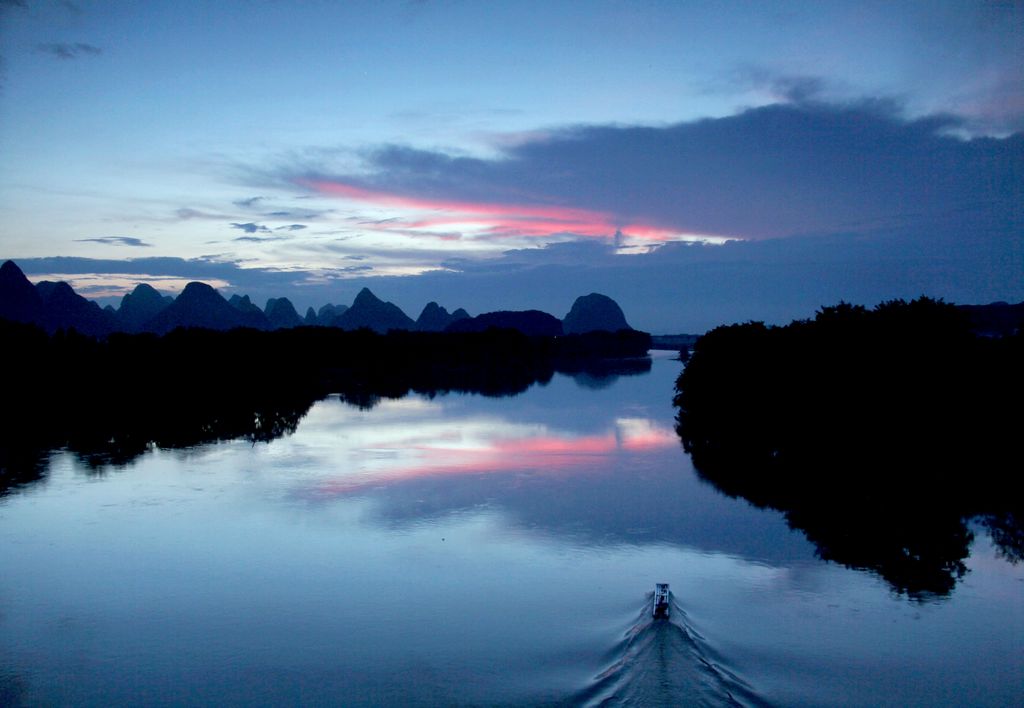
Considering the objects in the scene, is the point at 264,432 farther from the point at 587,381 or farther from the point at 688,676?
the point at 587,381

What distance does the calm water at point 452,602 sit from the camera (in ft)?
35.4

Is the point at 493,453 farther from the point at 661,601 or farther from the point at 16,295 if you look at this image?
the point at 16,295

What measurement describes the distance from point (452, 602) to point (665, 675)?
196 inches

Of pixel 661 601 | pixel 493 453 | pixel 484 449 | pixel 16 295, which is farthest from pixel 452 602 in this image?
pixel 16 295

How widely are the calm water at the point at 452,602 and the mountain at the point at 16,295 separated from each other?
120 m

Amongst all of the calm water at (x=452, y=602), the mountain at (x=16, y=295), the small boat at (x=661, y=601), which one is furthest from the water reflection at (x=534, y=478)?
the mountain at (x=16, y=295)

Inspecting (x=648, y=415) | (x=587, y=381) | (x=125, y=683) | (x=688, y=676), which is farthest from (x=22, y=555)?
(x=587, y=381)

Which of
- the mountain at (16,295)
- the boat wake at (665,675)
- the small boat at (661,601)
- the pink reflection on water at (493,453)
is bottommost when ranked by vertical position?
the pink reflection on water at (493,453)

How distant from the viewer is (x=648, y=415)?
154 feet

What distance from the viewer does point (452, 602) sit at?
14008mm

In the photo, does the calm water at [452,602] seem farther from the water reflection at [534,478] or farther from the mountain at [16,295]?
the mountain at [16,295]

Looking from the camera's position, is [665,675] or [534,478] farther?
[534,478]

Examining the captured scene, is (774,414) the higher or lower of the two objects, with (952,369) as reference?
lower

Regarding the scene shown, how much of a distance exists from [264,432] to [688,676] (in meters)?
30.9
